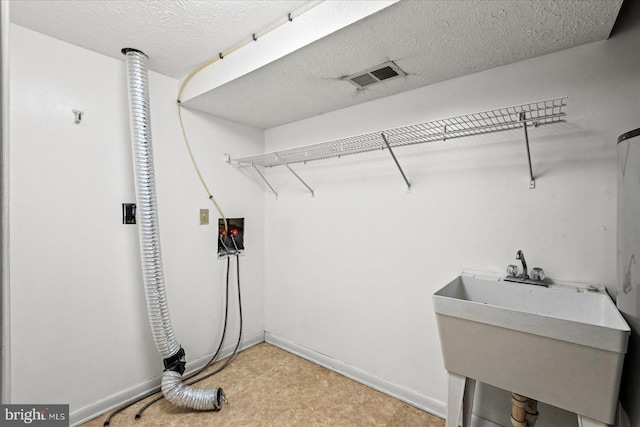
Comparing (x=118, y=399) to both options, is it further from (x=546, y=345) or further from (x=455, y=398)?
(x=546, y=345)

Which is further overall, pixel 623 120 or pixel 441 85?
pixel 441 85

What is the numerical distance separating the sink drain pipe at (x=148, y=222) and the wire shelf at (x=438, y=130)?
77cm

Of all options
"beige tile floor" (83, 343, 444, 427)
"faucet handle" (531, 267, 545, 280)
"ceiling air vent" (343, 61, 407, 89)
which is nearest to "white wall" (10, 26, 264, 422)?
"beige tile floor" (83, 343, 444, 427)

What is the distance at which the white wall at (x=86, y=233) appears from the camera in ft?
5.22

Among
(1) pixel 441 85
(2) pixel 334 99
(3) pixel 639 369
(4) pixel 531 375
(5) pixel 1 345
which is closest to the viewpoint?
(5) pixel 1 345

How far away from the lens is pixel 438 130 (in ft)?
6.05

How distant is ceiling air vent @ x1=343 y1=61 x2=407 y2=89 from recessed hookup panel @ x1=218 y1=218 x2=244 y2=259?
1510mm

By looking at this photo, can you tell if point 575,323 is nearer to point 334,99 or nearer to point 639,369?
point 639,369

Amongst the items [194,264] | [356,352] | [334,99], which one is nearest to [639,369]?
[356,352]

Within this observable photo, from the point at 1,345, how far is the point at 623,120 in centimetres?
213

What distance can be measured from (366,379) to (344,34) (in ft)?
7.15

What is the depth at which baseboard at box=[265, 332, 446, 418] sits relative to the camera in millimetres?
1848

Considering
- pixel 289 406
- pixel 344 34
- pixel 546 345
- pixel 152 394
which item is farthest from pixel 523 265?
pixel 152 394

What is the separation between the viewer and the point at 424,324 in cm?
191
